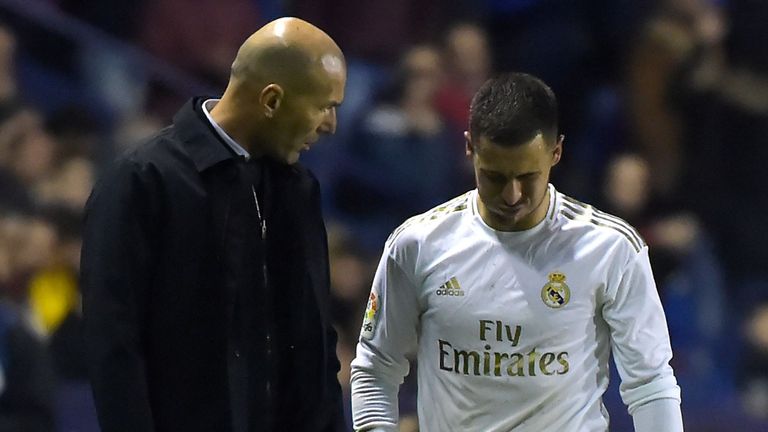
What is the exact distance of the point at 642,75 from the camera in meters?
5.52

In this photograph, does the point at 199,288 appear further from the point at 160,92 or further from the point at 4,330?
the point at 160,92

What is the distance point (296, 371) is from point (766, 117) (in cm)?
383

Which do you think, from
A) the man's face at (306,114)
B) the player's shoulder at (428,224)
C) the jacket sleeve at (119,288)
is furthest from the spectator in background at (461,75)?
the jacket sleeve at (119,288)

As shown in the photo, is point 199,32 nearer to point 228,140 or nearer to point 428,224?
point 428,224

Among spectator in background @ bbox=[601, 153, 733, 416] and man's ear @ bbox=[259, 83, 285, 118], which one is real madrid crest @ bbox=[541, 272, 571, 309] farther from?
spectator in background @ bbox=[601, 153, 733, 416]

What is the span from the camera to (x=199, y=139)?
82.6 inches

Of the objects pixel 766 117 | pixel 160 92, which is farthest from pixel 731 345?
pixel 160 92

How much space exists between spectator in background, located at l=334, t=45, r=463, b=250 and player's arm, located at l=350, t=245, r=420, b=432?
9.07 ft

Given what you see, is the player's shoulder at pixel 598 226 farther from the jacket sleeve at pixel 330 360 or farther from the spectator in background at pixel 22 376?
the spectator in background at pixel 22 376

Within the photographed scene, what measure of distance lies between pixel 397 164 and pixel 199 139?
323 centimetres

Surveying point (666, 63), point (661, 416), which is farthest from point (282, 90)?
point (666, 63)

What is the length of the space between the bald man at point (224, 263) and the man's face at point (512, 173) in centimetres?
29

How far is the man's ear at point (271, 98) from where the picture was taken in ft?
6.87

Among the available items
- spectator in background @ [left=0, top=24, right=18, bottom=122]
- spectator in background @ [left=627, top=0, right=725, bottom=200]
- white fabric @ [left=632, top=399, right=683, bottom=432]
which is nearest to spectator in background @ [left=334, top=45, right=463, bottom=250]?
spectator in background @ [left=627, top=0, right=725, bottom=200]
